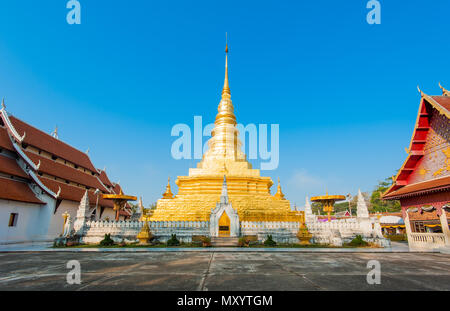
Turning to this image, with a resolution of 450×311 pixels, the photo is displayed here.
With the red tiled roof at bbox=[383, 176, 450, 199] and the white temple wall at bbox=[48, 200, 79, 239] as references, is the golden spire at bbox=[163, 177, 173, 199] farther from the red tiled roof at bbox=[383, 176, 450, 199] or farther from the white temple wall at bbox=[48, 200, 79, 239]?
the red tiled roof at bbox=[383, 176, 450, 199]

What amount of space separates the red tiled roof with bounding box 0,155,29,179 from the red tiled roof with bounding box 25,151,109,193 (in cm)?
120

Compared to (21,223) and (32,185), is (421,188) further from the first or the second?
(32,185)

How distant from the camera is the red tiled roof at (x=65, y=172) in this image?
69.5 feet

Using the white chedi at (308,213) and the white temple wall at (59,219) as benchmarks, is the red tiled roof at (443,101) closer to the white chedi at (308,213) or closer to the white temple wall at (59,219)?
the white chedi at (308,213)

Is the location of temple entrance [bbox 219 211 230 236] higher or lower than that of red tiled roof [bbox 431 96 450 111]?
lower

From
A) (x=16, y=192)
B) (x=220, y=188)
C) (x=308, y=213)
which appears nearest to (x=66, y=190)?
(x=16, y=192)

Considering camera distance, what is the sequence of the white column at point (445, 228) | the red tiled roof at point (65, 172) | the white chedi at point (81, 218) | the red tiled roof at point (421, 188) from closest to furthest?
the red tiled roof at point (421, 188) → the white column at point (445, 228) → the white chedi at point (81, 218) → the red tiled roof at point (65, 172)

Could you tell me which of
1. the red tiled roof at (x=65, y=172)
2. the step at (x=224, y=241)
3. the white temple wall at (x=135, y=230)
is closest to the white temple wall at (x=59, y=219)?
the red tiled roof at (x=65, y=172)

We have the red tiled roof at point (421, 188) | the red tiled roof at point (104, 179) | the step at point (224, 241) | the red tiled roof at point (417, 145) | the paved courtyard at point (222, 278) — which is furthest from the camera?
the red tiled roof at point (104, 179)

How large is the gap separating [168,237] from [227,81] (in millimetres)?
Answer: 23778

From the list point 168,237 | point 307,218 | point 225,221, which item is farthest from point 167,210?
point 307,218

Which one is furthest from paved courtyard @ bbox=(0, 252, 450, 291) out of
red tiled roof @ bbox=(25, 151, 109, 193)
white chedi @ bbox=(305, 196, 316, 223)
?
red tiled roof @ bbox=(25, 151, 109, 193)

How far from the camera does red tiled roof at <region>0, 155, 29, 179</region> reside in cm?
1792
